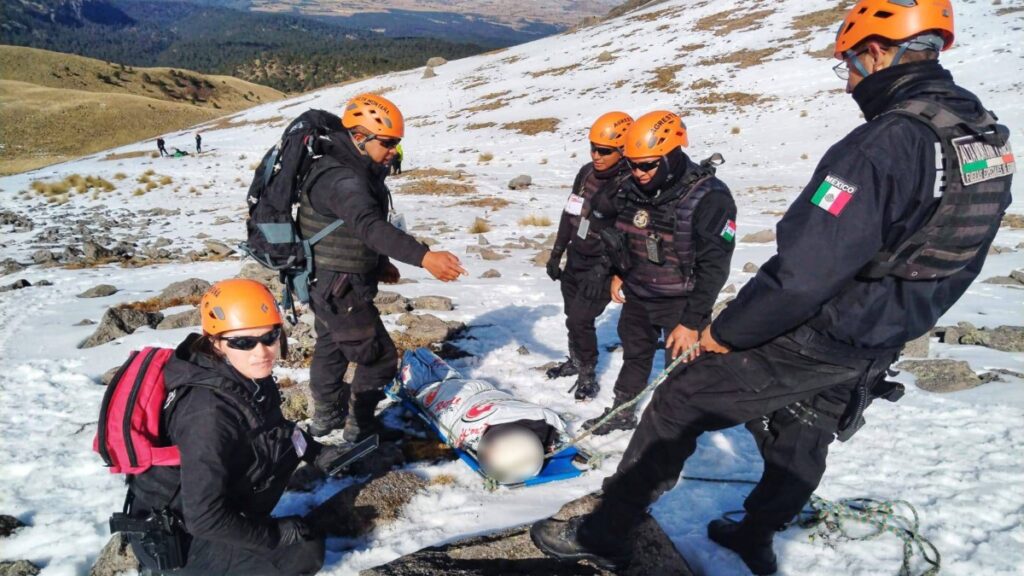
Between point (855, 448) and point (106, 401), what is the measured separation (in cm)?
470

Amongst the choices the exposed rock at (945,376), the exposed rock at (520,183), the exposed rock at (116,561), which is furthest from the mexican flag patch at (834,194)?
the exposed rock at (520,183)

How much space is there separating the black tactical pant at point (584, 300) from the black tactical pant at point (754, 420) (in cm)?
214

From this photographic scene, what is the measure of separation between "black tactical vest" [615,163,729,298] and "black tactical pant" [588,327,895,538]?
136cm

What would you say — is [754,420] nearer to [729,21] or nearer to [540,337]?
[540,337]

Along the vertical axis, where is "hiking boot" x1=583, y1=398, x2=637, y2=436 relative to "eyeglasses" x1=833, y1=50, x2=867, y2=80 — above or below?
below

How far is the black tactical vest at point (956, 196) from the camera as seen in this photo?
6.49 ft

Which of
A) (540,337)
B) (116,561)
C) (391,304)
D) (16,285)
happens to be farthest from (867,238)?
(16,285)

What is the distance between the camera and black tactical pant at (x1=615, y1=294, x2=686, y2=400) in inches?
172

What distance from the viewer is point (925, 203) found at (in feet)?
6.65

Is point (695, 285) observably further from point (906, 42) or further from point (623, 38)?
point (623, 38)

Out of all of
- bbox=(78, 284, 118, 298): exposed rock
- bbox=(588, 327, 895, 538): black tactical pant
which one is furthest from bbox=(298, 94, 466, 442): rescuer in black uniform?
bbox=(78, 284, 118, 298): exposed rock

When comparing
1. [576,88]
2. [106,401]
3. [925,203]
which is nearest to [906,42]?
[925,203]

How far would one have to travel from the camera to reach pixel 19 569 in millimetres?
3016

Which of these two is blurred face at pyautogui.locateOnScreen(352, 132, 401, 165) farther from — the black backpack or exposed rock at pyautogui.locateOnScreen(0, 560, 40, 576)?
exposed rock at pyautogui.locateOnScreen(0, 560, 40, 576)
